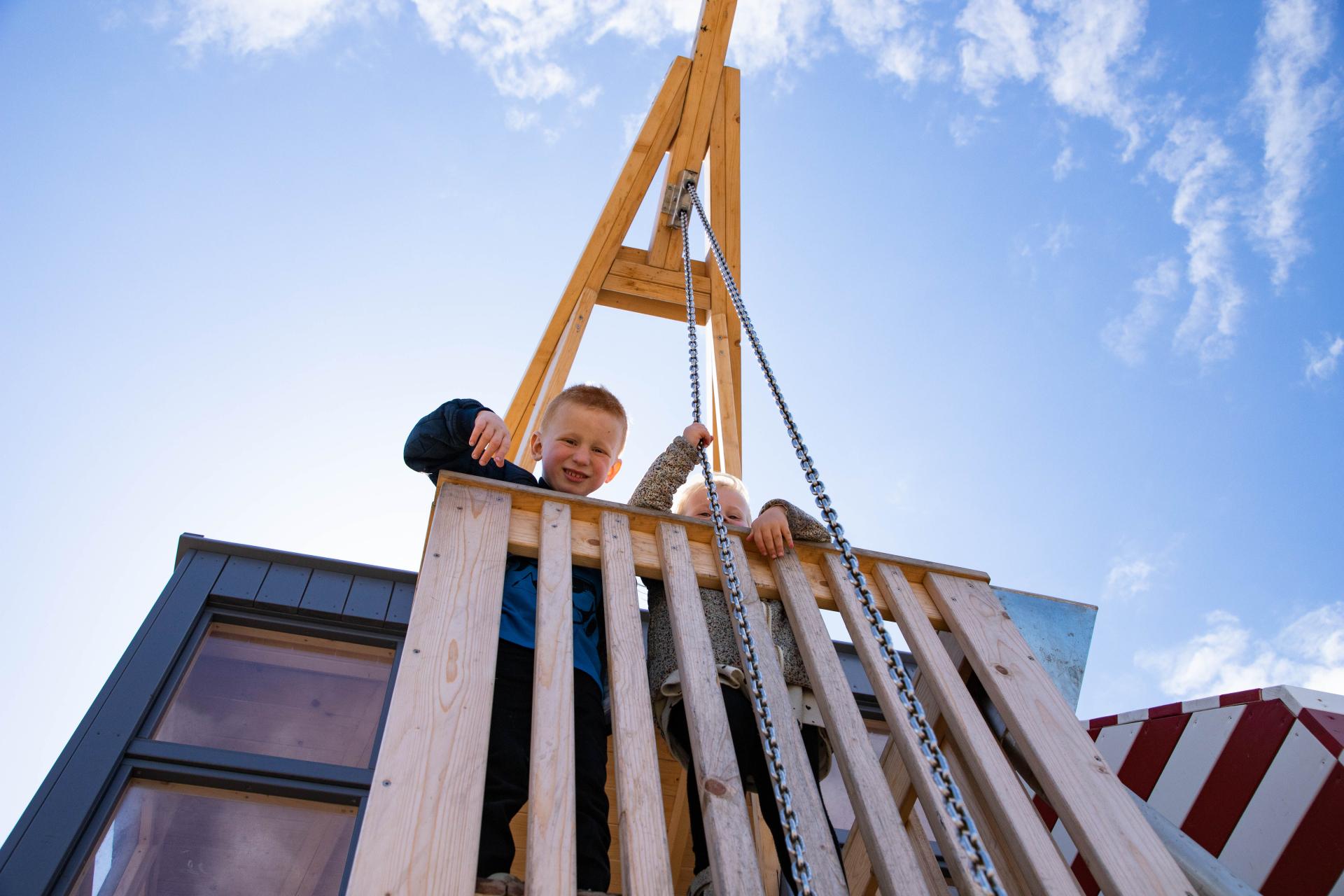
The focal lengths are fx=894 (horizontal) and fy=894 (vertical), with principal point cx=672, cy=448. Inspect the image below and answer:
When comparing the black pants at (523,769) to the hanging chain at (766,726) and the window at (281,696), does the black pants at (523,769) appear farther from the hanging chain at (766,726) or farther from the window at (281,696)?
the window at (281,696)

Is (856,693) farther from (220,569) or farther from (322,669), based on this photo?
(220,569)

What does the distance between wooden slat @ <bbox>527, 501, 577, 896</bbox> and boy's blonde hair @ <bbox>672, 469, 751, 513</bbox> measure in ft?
3.02

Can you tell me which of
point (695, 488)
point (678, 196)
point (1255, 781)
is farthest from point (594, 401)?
point (678, 196)

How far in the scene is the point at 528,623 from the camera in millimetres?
1906

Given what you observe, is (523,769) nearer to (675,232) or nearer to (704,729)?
(704,729)

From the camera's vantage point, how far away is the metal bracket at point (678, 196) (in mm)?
4227

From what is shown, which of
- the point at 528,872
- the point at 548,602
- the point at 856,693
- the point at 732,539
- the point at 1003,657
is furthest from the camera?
the point at 856,693

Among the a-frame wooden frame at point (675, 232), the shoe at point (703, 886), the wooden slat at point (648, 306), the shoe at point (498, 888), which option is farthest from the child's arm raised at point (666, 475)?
the wooden slat at point (648, 306)

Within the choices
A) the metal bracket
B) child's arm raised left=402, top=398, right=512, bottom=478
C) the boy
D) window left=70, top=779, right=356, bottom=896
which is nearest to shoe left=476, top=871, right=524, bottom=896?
the boy

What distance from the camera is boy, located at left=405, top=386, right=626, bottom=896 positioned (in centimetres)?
149

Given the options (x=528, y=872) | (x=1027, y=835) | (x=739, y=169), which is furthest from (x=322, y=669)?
(x=739, y=169)

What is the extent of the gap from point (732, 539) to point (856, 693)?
1.75 meters

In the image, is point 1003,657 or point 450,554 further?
point 1003,657

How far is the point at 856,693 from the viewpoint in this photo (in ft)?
10.9
